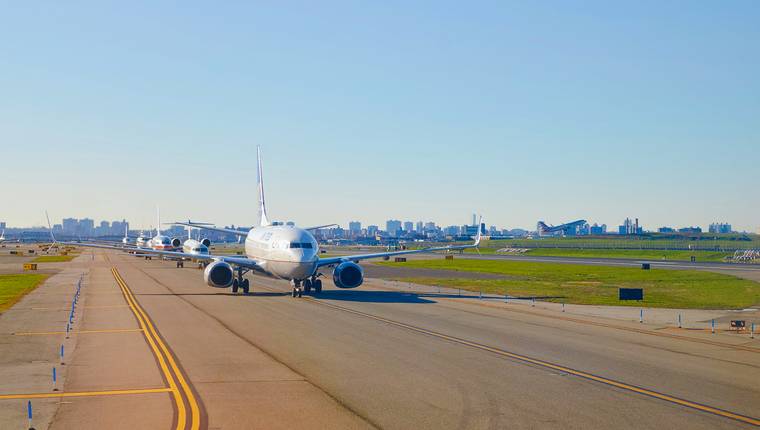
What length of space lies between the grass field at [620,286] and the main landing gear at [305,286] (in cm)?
1414

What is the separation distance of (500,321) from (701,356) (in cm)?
1174

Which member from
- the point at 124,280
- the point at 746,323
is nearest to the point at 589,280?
the point at 746,323

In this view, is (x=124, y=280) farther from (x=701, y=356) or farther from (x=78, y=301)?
(x=701, y=356)

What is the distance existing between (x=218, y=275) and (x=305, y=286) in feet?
20.5

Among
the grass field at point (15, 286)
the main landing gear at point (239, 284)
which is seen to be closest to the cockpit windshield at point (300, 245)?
the main landing gear at point (239, 284)

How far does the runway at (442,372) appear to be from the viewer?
1598cm

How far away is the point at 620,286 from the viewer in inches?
2405

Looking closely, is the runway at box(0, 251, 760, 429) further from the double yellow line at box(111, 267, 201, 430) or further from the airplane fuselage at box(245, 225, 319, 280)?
the airplane fuselage at box(245, 225, 319, 280)

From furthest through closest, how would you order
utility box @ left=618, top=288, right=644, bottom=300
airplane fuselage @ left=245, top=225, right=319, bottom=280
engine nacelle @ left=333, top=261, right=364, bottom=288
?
engine nacelle @ left=333, top=261, right=364, bottom=288 < utility box @ left=618, top=288, right=644, bottom=300 < airplane fuselage @ left=245, top=225, right=319, bottom=280

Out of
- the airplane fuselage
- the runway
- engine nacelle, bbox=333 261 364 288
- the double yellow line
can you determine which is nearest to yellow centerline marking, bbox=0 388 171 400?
the double yellow line

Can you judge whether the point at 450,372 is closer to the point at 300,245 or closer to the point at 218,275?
the point at 300,245

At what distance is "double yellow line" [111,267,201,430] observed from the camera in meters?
15.6

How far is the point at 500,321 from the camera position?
35375 millimetres

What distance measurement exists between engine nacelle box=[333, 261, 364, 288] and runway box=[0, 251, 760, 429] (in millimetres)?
11358
